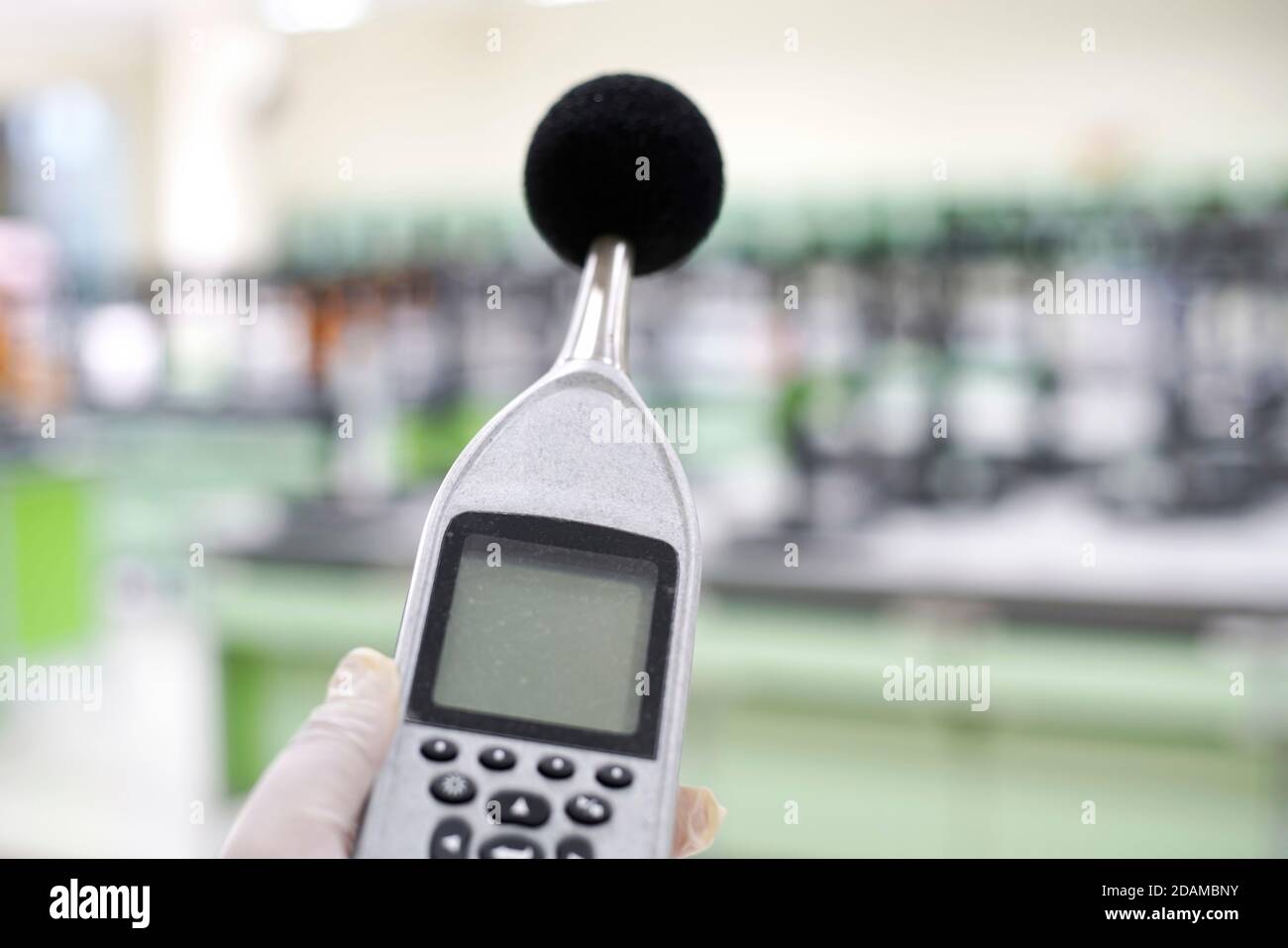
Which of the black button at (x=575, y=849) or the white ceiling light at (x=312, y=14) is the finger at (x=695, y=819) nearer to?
the black button at (x=575, y=849)

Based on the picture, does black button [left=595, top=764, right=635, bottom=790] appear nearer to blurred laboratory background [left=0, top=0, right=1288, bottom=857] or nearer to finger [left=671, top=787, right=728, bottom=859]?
finger [left=671, top=787, right=728, bottom=859]

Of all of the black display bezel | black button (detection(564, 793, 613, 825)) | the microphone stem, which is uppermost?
the microphone stem

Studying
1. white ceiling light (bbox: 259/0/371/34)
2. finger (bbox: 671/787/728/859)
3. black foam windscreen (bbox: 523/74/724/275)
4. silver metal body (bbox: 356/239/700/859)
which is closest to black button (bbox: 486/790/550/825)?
silver metal body (bbox: 356/239/700/859)

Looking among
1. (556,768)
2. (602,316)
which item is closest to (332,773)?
(556,768)

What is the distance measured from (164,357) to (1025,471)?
13.7ft

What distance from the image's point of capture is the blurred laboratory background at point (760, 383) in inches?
80.0

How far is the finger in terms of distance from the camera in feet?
1.96

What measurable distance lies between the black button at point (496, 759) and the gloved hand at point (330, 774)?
0.04 metres

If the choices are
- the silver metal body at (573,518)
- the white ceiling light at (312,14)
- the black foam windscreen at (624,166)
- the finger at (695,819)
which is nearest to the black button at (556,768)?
the silver metal body at (573,518)

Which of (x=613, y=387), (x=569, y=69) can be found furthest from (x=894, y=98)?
(x=613, y=387)

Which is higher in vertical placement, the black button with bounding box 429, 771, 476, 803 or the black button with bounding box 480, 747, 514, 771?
the black button with bounding box 480, 747, 514, 771

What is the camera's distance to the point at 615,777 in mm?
478

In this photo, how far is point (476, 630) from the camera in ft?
1.66

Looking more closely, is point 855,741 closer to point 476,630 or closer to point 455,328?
point 476,630
